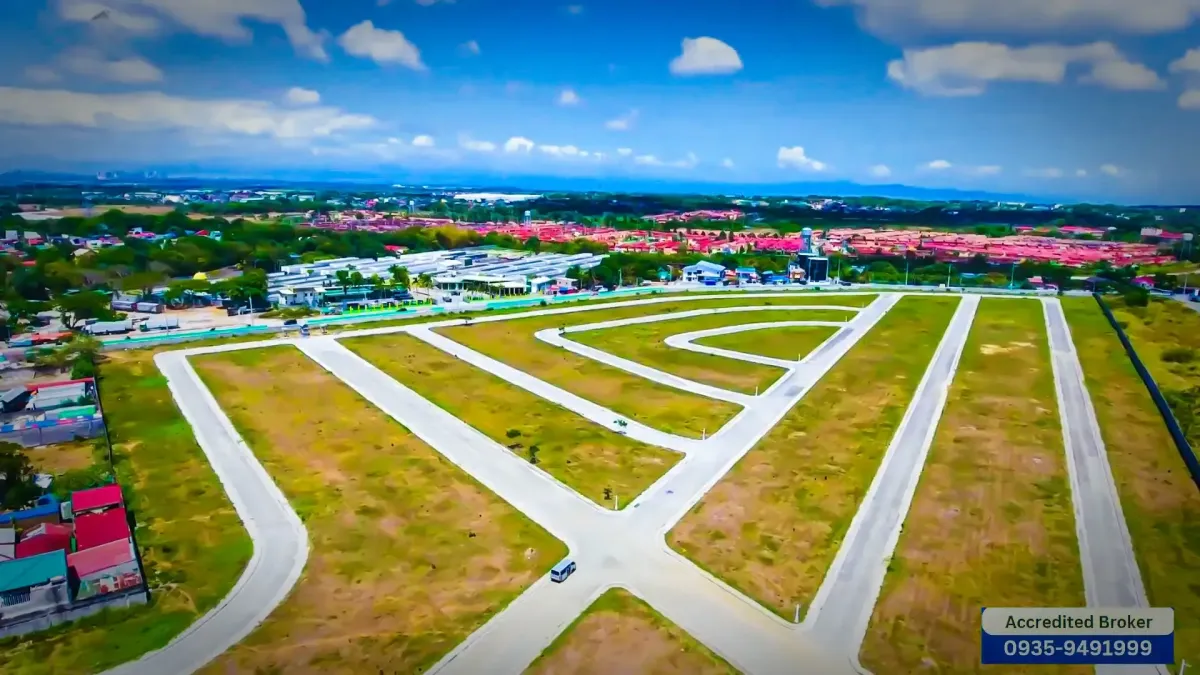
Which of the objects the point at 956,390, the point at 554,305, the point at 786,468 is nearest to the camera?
the point at 786,468

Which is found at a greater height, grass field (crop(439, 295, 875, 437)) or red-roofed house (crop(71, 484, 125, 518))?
grass field (crop(439, 295, 875, 437))

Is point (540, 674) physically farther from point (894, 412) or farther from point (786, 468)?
point (894, 412)

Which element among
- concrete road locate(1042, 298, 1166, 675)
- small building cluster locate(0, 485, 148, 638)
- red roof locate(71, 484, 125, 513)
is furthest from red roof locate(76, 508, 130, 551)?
concrete road locate(1042, 298, 1166, 675)

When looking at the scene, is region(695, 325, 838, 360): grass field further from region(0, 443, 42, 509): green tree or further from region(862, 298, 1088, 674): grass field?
region(0, 443, 42, 509): green tree

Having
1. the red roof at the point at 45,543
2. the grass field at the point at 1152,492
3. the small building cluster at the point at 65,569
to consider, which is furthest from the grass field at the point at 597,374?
the red roof at the point at 45,543

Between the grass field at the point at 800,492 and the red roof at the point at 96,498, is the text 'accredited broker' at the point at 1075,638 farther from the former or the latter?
the red roof at the point at 96,498

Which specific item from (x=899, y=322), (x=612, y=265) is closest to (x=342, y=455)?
(x=899, y=322)

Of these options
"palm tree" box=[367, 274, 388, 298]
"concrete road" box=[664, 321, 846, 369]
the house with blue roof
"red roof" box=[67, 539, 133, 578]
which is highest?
the house with blue roof
